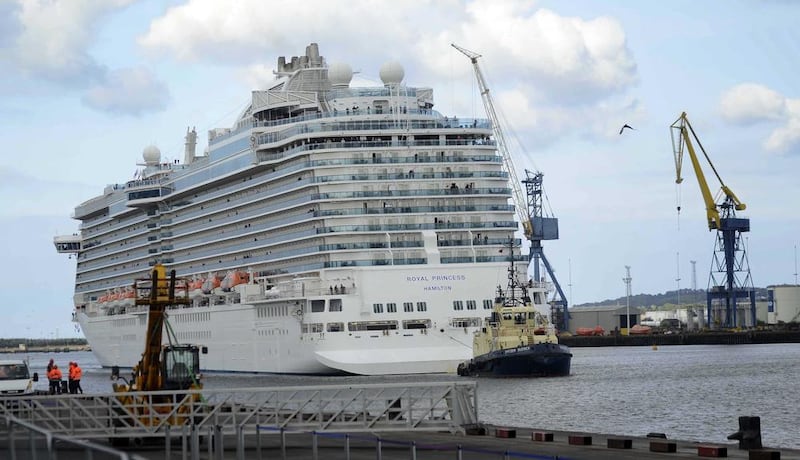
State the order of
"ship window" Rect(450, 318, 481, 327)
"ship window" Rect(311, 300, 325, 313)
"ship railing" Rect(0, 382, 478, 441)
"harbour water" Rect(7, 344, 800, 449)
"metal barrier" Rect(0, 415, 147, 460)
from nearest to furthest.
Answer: "metal barrier" Rect(0, 415, 147, 460) < "ship railing" Rect(0, 382, 478, 441) < "harbour water" Rect(7, 344, 800, 449) < "ship window" Rect(450, 318, 481, 327) < "ship window" Rect(311, 300, 325, 313)

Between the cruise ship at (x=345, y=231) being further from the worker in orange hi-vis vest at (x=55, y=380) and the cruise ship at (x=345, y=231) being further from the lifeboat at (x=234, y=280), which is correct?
the worker in orange hi-vis vest at (x=55, y=380)

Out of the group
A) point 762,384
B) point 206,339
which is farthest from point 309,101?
point 762,384

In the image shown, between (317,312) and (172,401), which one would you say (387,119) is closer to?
(317,312)

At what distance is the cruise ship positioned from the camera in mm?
75438

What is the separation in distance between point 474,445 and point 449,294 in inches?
1710

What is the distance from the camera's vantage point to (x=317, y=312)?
7644cm

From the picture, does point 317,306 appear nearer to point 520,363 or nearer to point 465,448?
point 520,363

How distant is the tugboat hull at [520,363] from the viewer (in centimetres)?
7312

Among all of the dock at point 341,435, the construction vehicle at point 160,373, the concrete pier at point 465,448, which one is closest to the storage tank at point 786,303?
the dock at point 341,435

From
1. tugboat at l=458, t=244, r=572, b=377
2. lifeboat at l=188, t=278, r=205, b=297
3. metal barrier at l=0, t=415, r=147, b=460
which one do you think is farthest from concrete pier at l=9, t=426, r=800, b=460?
lifeboat at l=188, t=278, r=205, b=297

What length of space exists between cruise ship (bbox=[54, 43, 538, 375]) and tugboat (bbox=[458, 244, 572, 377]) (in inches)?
58.8

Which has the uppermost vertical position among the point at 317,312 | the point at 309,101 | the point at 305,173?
the point at 309,101

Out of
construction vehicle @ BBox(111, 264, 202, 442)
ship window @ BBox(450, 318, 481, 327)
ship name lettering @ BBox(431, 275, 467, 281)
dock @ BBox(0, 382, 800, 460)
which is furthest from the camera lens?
ship name lettering @ BBox(431, 275, 467, 281)

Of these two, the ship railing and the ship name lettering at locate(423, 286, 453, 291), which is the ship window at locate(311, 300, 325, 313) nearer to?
the ship name lettering at locate(423, 286, 453, 291)
